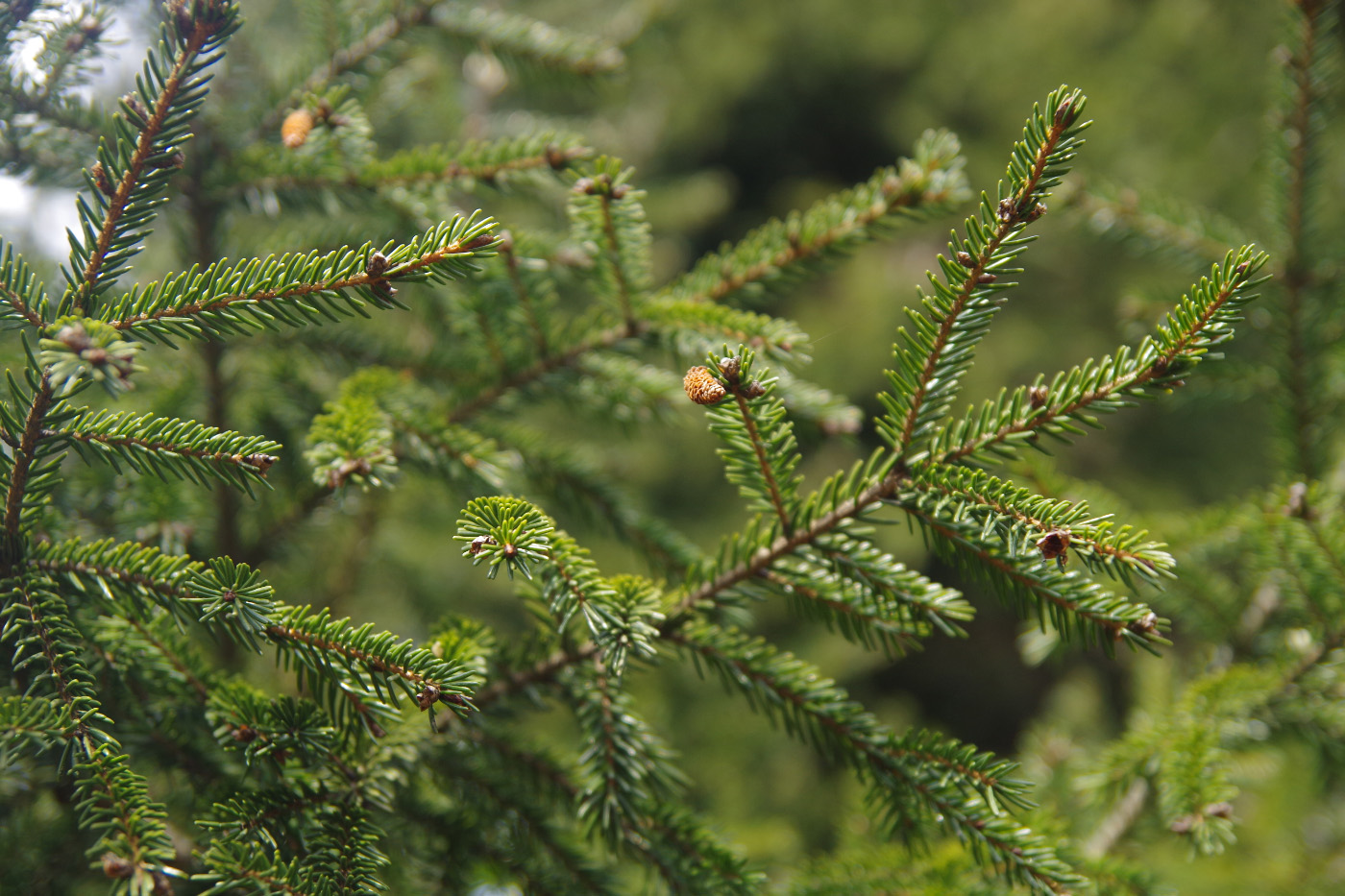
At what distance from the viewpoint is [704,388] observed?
1.60 ft

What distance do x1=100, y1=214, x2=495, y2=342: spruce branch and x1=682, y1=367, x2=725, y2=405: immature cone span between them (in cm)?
16

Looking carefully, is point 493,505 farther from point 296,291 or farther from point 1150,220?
point 1150,220

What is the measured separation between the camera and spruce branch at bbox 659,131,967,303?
0.78m

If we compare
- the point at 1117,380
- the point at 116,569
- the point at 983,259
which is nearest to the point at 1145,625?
the point at 1117,380

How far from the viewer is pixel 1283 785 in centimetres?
145

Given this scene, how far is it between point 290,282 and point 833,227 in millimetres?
544

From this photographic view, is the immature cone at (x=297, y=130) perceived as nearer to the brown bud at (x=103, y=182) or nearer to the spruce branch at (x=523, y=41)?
the brown bud at (x=103, y=182)

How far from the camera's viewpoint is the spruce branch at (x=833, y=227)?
30.8 inches

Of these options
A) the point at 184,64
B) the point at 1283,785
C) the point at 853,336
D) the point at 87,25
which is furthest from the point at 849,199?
the point at 853,336

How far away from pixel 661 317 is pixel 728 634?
13.2 inches

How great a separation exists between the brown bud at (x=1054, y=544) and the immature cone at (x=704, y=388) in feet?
0.73

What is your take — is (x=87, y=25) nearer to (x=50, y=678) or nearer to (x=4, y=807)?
(x=50, y=678)

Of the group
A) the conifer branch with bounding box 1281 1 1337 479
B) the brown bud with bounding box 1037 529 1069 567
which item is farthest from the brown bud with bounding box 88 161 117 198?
the conifer branch with bounding box 1281 1 1337 479

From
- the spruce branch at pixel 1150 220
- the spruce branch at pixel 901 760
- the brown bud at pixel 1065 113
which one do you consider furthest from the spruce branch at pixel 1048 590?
the spruce branch at pixel 1150 220
